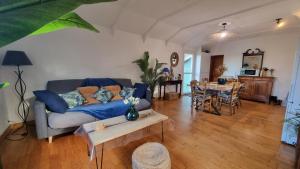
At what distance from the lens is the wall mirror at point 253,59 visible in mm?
4992

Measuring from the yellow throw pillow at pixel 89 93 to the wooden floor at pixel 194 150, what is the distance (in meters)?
0.74

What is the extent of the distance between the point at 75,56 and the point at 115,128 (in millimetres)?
2317

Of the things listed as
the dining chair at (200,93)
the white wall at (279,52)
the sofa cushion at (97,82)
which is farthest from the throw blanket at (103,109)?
the white wall at (279,52)

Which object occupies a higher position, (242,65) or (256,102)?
(242,65)

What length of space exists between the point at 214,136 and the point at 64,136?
2593mm

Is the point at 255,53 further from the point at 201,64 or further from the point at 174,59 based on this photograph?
the point at 174,59

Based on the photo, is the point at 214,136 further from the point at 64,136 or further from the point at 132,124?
the point at 64,136

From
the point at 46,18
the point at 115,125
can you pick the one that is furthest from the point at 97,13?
the point at 46,18

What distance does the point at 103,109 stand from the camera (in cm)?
254

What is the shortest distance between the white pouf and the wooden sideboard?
487 centimetres

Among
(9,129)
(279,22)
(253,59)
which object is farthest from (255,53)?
(9,129)

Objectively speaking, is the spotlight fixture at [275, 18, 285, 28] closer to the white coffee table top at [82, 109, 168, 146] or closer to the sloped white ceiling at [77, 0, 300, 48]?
the sloped white ceiling at [77, 0, 300, 48]

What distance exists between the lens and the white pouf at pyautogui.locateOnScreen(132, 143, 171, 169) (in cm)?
137

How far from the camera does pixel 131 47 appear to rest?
423 centimetres
